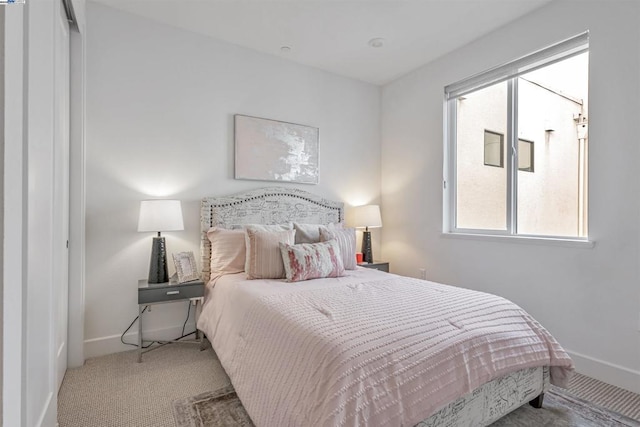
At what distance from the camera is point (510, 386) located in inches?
64.7

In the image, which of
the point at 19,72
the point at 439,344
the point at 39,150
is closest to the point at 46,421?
the point at 39,150

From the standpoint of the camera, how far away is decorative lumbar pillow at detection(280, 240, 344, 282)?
243 centimetres

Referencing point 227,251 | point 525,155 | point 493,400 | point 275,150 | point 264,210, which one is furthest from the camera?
point 275,150

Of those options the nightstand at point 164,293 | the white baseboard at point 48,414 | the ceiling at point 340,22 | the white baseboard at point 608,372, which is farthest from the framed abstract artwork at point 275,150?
the white baseboard at point 608,372

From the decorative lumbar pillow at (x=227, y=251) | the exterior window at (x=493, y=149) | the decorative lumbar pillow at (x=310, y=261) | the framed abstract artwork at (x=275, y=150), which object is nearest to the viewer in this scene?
the decorative lumbar pillow at (x=310, y=261)

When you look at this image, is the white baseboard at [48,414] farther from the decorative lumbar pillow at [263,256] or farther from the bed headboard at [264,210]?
the bed headboard at [264,210]

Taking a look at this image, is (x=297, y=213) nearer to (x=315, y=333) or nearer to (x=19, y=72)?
(x=315, y=333)

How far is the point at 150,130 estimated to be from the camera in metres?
2.76

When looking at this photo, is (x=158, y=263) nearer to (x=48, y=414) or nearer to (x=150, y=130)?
(x=150, y=130)

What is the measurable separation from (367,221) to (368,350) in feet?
7.85

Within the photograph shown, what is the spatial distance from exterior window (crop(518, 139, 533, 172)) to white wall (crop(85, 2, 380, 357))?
7.18 feet

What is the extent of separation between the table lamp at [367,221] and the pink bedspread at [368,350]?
148 cm

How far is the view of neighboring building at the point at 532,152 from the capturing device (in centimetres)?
250

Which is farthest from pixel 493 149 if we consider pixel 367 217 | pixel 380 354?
pixel 380 354
